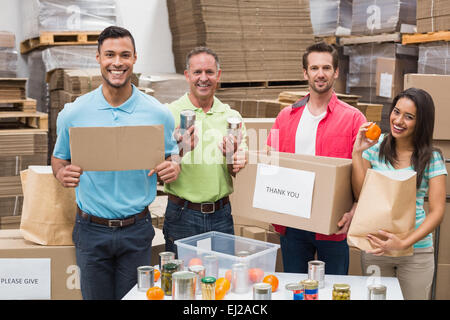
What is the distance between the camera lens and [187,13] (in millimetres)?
6438

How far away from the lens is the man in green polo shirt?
3.23 m

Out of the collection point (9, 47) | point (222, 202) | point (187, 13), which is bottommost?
point (222, 202)

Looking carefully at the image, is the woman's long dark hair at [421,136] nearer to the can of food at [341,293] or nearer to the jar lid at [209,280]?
the can of food at [341,293]

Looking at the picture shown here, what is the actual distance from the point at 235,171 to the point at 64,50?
11.5 feet

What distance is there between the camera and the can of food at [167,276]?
8.36ft

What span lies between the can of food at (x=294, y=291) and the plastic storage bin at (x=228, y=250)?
0.22 meters

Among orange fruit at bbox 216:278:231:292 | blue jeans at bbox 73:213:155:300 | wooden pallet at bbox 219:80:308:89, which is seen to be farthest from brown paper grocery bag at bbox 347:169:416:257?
wooden pallet at bbox 219:80:308:89

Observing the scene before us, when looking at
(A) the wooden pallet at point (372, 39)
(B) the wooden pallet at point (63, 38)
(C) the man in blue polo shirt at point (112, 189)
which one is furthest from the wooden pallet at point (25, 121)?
(A) the wooden pallet at point (372, 39)

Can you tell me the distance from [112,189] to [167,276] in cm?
59

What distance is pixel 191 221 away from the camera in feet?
10.7
